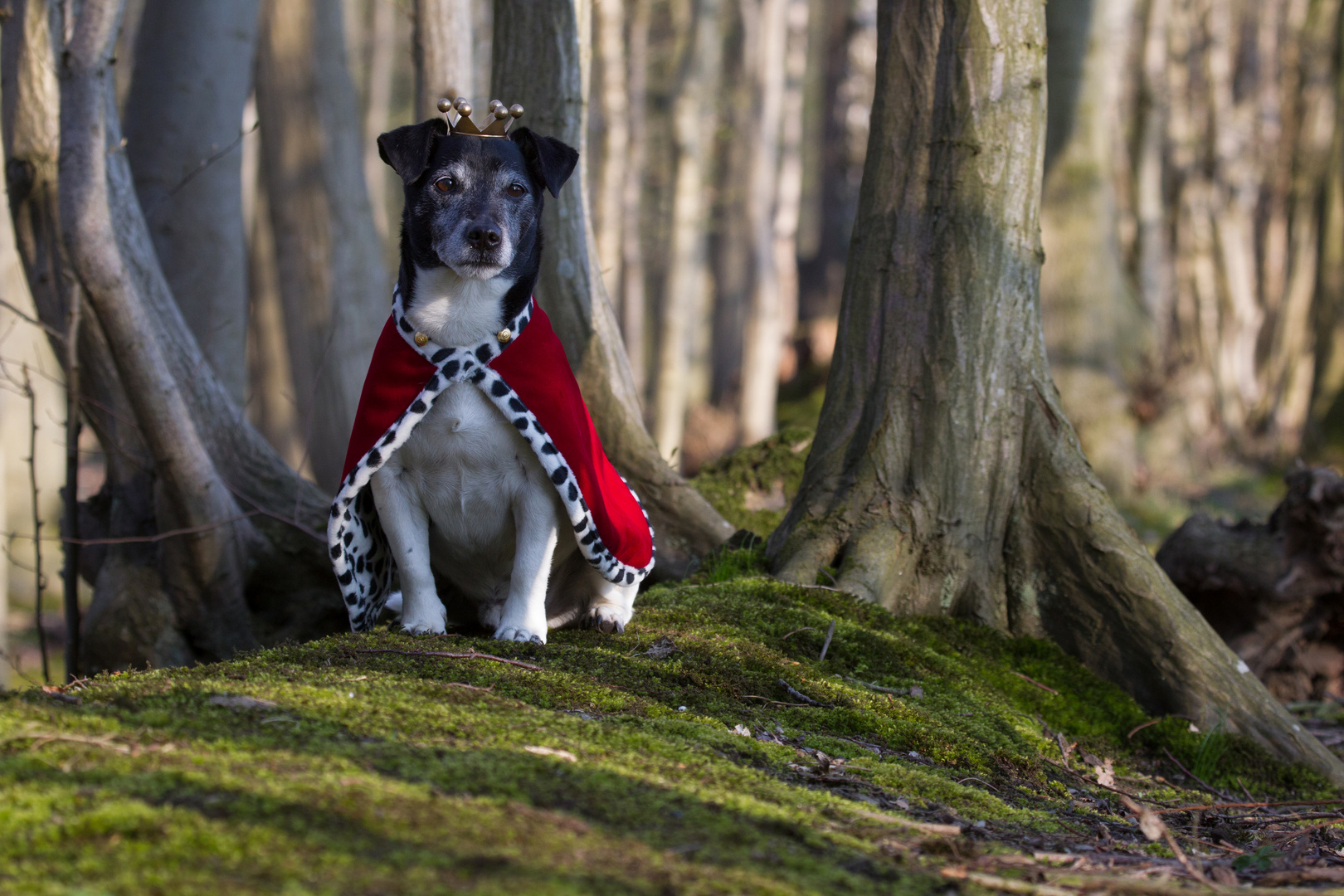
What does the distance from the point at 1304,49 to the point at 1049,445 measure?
55.7 feet

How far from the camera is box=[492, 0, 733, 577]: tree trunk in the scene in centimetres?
604

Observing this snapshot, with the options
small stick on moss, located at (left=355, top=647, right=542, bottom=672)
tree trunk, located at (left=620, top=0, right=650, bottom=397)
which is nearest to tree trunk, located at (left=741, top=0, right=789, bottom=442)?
tree trunk, located at (left=620, top=0, right=650, bottom=397)

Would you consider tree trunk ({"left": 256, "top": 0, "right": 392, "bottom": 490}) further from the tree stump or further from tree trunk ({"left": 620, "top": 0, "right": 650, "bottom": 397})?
tree trunk ({"left": 620, "top": 0, "right": 650, "bottom": 397})

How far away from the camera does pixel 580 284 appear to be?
615 centimetres

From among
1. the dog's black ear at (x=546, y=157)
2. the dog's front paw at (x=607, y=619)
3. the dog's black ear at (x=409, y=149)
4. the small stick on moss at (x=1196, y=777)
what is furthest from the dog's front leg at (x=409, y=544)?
the small stick on moss at (x=1196, y=777)

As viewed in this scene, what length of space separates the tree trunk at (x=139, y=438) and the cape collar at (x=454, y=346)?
1.98m

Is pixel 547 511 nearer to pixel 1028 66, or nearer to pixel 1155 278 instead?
pixel 1028 66

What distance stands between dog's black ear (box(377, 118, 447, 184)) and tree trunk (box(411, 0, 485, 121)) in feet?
11.8

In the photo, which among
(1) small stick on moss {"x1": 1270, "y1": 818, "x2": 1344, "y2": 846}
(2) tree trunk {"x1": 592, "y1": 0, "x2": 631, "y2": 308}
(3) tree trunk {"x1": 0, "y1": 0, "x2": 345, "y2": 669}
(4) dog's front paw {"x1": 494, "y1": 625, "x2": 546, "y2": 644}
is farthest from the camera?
(2) tree trunk {"x1": 592, "y1": 0, "x2": 631, "y2": 308}

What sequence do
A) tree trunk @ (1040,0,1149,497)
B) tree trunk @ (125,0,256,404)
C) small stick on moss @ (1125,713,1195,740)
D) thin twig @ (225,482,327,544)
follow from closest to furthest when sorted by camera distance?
1. small stick on moss @ (1125,713,1195,740)
2. thin twig @ (225,482,327,544)
3. tree trunk @ (125,0,256,404)
4. tree trunk @ (1040,0,1149,497)

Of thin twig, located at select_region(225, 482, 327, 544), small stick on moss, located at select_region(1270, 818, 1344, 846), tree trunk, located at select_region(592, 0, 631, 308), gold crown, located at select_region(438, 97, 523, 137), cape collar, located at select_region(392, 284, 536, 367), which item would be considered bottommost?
small stick on moss, located at select_region(1270, 818, 1344, 846)

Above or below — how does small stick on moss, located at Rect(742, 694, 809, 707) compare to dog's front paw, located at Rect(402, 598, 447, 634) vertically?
below

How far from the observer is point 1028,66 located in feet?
A: 16.6

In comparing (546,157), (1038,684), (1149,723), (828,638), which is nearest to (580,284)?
(546,157)
